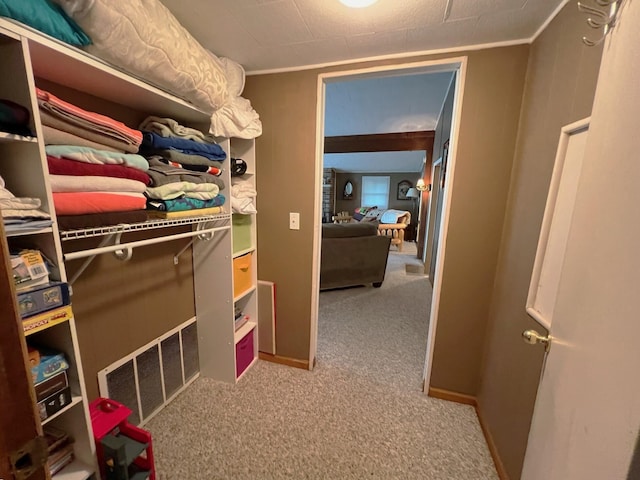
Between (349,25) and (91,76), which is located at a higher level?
(349,25)

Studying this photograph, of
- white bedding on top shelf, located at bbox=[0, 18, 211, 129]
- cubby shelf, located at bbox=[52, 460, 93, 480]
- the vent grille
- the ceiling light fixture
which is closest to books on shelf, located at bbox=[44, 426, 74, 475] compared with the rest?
cubby shelf, located at bbox=[52, 460, 93, 480]

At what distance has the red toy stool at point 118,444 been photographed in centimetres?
100

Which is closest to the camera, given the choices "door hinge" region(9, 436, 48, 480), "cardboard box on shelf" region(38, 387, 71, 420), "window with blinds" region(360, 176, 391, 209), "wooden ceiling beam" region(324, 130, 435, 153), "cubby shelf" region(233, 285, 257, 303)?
"door hinge" region(9, 436, 48, 480)

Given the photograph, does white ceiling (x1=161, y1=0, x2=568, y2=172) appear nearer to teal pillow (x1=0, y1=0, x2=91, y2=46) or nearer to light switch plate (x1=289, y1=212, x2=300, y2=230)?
teal pillow (x1=0, y1=0, x2=91, y2=46)

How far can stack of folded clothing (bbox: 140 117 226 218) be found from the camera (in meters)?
1.17

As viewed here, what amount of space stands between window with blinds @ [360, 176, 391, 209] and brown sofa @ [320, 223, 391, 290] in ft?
19.8

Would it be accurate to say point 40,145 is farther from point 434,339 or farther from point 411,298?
point 411,298

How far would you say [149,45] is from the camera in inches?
37.7

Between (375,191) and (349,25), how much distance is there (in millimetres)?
8588

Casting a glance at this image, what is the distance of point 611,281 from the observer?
0.53m

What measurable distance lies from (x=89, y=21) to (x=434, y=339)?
2.18 meters

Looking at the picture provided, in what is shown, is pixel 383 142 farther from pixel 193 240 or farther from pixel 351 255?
pixel 193 240

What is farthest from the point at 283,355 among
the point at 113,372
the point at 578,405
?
the point at 578,405

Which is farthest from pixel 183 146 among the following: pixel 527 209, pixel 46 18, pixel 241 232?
pixel 527 209
